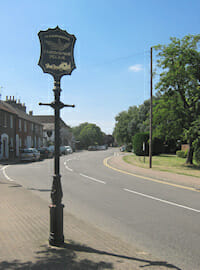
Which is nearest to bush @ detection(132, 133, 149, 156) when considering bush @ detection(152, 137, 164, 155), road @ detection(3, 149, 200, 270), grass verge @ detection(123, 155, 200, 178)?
bush @ detection(152, 137, 164, 155)

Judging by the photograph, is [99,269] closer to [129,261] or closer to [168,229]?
[129,261]

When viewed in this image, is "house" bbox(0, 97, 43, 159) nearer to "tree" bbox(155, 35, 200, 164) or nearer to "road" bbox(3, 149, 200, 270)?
"tree" bbox(155, 35, 200, 164)

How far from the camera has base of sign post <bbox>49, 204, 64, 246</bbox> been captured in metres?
4.58

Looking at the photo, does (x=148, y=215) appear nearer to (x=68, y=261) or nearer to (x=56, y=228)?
(x=56, y=228)

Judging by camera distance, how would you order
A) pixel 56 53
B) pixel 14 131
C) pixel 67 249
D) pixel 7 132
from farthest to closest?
pixel 14 131
pixel 7 132
pixel 56 53
pixel 67 249

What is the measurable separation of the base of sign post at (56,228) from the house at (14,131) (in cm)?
2883

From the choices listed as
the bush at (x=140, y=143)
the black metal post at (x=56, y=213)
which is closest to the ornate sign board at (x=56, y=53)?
the black metal post at (x=56, y=213)

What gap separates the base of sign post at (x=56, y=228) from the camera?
4.58m

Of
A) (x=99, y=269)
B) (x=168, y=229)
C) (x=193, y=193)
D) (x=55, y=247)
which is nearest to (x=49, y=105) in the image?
(x=55, y=247)

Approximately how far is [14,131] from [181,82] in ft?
86.1

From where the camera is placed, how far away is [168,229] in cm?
595

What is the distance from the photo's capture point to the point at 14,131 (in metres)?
38.6

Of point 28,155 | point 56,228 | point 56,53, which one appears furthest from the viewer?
point 28,155

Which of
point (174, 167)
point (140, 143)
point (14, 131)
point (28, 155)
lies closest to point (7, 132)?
point (14, 131)
